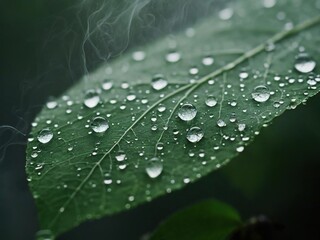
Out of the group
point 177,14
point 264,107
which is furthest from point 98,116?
point 177,14

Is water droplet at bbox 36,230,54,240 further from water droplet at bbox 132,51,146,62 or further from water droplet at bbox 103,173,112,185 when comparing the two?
water droplet at bbox 132,51,146,62

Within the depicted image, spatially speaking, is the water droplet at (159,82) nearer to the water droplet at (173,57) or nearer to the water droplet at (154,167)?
the water droplet at (173,57)

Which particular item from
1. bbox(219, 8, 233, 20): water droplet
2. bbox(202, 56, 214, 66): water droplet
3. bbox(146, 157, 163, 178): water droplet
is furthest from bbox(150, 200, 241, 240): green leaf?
bbox(219, 8, 233, 20): water droplet

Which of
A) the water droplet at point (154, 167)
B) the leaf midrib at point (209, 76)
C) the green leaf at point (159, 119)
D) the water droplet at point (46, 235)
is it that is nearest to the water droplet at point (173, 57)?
the green leaf at point (159, 119)

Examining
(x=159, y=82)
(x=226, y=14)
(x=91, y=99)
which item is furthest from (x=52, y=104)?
(x=226, y=14)

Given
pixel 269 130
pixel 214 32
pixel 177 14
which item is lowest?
pixel 269 130

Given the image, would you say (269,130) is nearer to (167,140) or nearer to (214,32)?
(214,32)

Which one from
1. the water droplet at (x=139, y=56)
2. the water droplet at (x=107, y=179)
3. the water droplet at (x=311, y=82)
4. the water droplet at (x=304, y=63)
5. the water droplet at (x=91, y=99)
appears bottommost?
the water droplet at (x=107, y=179)
